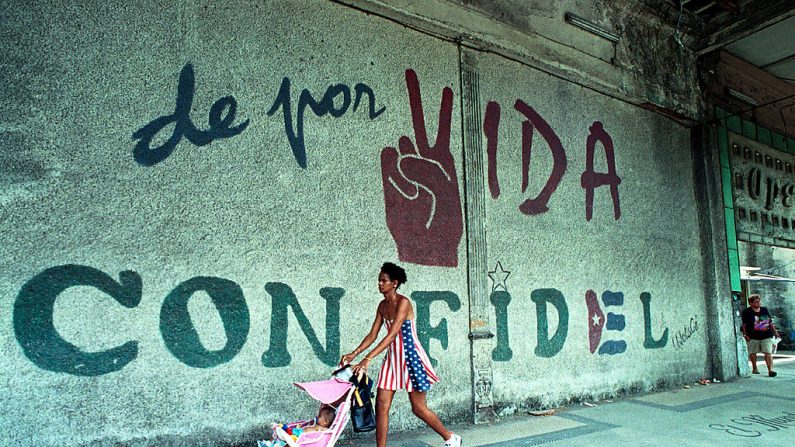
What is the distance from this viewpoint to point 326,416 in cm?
383

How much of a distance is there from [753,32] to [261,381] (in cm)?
869

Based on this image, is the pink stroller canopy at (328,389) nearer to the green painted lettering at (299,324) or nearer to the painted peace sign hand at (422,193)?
the green painted lettering at (299,324)

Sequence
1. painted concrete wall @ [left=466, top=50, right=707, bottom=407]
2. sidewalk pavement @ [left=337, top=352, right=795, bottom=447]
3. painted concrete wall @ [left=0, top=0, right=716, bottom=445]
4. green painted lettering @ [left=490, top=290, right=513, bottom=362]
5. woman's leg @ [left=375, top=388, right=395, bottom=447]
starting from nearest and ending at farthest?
painted concrete wall @ [left=0, top=0, right=716, bottom=445]
woman's leg @ [left=375, top=388, right=395, bottom=447]
sidewalk pavement @ [left=337, top=352, right=795, bottom=447]
green painted lettering @ [left=490, top=290, right=513, bottom=362]
painted concrete wall @ [left=466, top=50, right=707, bottom=407]

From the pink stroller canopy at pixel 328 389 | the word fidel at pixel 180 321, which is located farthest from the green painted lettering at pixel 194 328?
the pink stroller canopy at pixel 328 389

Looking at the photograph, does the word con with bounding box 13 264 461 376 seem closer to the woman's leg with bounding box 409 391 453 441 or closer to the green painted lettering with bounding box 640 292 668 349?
the woman's leg with bounding box 409 391 453 441

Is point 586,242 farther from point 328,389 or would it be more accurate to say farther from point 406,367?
point 328,389

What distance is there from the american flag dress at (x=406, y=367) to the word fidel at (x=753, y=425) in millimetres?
3185

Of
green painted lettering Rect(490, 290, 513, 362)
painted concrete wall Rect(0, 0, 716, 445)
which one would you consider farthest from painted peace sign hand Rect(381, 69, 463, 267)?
green painted lettering Rect(490, 290, 513, 362)

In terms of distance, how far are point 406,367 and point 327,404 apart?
0.67m

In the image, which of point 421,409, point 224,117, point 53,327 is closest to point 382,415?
point 421,409

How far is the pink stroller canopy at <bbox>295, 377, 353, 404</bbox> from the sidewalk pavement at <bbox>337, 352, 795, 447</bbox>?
133 centimetres

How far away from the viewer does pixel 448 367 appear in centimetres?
578

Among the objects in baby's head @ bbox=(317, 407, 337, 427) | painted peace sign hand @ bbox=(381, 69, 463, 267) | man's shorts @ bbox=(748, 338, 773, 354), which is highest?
painted peace sign hand @ bbox=(381, 69, 463, 267)

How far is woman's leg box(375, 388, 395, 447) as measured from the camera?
4078 mm
